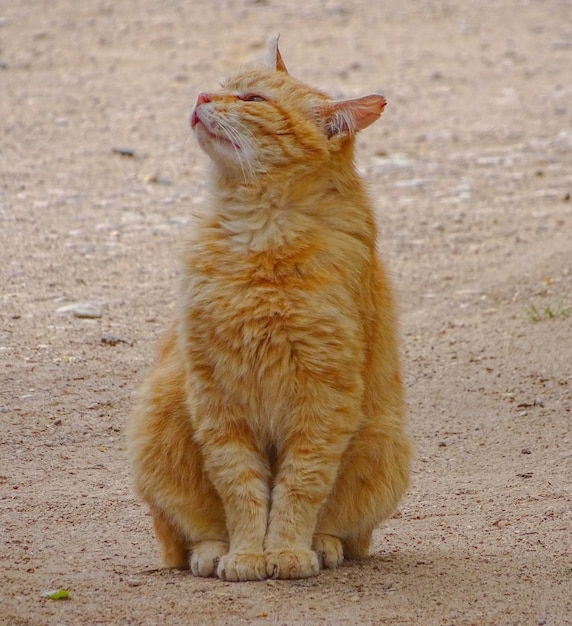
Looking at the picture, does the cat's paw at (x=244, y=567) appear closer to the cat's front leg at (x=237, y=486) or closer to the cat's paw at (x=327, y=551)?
the cat's front leg at (x=237, y=486)

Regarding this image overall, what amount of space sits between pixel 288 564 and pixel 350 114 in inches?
61.2

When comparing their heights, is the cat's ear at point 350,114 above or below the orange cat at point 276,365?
above

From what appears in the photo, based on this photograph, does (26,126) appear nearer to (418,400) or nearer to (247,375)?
(418,400)

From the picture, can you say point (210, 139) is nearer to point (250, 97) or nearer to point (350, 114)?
point (250, 97)

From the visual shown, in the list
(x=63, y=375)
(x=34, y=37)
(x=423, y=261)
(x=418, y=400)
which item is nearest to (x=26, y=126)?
(x=34, y=37)

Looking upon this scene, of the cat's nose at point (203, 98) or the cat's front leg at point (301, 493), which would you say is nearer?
the cat's front leg at point (301, 493)

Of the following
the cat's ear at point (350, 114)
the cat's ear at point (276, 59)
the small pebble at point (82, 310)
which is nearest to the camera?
the cat's ear at point (350, 114)

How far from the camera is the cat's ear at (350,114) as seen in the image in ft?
13.0

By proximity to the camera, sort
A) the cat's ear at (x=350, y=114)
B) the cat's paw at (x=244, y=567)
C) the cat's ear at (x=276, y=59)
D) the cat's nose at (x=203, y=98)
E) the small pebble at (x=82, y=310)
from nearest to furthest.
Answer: the cat's paw at (x=244, y=567)
the cat's ear at (x=350, y=114)
the cat's nose at (x=203, y=98)
the cat's ear at (x=276, y=59)
the small pebble at (x=82, y=310)

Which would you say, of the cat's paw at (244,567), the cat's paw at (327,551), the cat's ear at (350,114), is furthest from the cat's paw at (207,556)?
the cat's ear at (350,114)

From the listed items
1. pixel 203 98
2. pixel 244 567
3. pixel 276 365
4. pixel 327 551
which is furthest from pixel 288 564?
pixel 203 98

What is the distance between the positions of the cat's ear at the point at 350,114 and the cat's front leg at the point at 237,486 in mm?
1087

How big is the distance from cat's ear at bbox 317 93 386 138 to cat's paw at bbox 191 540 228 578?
150 cm

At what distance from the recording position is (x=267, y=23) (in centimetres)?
1423
